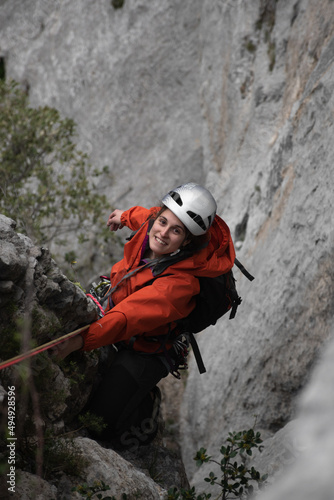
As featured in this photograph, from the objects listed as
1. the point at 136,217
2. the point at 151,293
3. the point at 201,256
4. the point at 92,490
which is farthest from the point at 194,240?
the point at 92,490

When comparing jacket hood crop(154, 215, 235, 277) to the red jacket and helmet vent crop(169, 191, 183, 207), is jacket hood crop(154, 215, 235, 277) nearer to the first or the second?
the red jacket

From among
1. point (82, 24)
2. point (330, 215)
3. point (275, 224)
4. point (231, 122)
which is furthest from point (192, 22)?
point (330, 215)

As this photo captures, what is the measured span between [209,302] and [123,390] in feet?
4.30

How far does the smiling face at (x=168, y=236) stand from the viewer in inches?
214

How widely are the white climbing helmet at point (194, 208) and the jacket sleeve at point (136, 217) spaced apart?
784 millimetres

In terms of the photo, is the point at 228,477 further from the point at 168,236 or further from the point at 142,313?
the point at 168,236

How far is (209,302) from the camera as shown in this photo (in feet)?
18.2

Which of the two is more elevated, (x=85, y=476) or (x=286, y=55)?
(x=286, y=55)

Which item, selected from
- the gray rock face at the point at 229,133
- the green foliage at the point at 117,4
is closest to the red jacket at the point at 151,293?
the gray rock face at the point at 229,133

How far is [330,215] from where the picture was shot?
21.7 ft

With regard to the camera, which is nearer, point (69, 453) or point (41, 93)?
point (69, 453)

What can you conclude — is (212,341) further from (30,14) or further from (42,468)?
(30,14)

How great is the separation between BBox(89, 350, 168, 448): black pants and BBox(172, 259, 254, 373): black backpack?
49 cm

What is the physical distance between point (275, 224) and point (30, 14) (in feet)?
57.8
